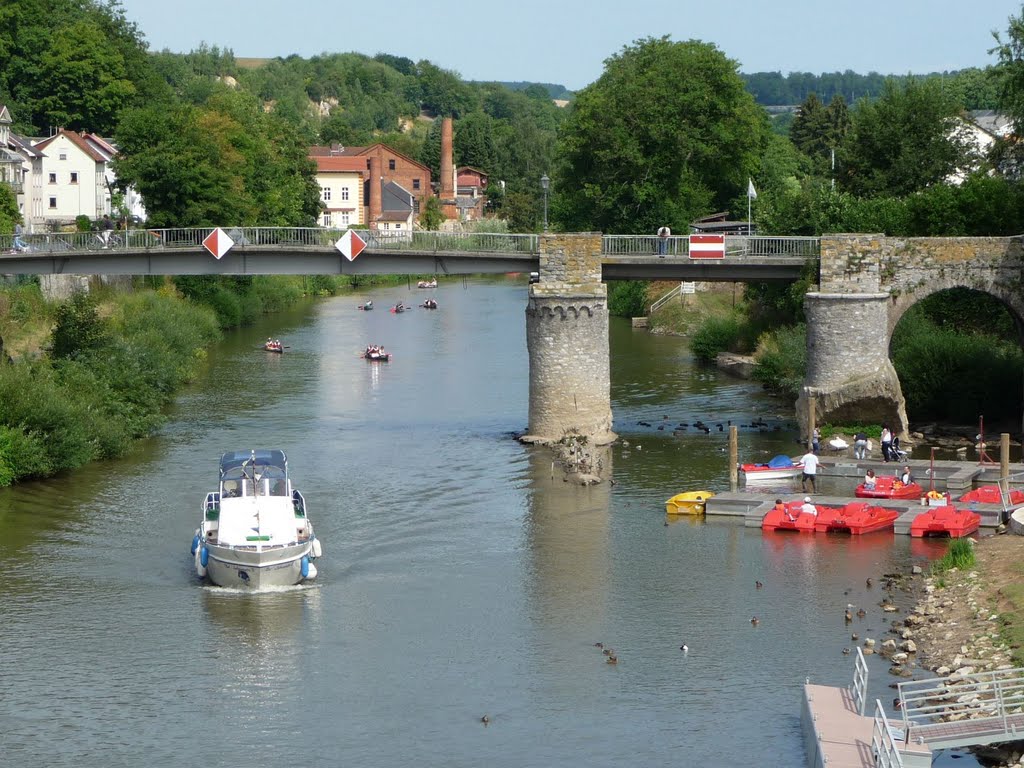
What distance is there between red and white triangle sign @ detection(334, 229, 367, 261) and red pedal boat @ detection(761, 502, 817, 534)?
1869 centimetres

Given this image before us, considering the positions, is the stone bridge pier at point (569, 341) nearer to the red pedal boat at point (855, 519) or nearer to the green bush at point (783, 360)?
the green bush at point (783, 360)

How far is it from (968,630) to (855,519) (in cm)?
867

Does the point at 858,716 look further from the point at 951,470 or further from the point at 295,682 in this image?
the point at 951,470

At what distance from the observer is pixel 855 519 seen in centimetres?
3931

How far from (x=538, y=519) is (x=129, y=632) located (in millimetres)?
12601

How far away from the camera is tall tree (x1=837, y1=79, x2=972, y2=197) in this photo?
71938 mm

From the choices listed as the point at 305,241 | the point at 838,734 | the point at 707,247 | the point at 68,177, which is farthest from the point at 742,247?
the point at 68,177

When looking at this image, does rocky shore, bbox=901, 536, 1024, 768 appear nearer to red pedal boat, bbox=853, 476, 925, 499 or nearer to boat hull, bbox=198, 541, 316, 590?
red pedal boat, bbox=853, 476, 925, 499

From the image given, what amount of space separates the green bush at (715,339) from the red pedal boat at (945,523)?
3334cm

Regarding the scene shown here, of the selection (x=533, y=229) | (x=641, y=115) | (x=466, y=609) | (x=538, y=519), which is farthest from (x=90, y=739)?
(x=533, y=229)

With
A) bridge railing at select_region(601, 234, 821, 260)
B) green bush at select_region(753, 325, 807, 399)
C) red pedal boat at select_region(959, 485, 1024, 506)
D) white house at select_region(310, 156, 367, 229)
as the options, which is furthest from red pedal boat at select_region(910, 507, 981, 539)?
white house at select_region(310, 156, 367, 229)

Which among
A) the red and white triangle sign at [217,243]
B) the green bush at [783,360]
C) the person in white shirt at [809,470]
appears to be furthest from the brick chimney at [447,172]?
the person in white shirt at [809,470]

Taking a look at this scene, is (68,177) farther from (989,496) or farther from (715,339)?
(989,496)

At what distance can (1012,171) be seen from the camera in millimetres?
65500
